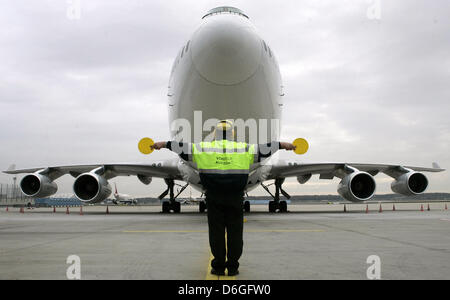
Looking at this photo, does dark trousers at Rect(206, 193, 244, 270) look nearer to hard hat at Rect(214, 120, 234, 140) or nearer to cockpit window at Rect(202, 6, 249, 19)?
hard hat at Rect(214, 120, 234, 140)

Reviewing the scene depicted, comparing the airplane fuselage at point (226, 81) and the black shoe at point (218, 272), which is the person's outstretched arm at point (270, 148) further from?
the airplane fuselage at point (226, 81)

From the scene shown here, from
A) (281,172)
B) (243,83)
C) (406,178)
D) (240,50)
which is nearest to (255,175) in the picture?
(243,83)

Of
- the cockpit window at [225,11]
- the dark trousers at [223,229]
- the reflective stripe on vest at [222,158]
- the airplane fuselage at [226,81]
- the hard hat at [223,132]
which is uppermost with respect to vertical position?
the cockpit window at [225,11]

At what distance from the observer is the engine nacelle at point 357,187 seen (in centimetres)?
1357

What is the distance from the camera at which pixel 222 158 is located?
3.37m

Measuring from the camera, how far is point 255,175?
10.1 meters

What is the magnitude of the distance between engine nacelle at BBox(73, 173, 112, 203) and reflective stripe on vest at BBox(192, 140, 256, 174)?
37.9 ft

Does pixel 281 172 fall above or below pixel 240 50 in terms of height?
below

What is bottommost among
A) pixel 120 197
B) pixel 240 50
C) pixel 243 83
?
pixel 120 197

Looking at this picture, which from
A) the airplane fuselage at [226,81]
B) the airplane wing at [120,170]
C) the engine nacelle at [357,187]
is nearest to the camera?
the airplane fuselage at [226,81]

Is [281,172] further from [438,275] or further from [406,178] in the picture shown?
[438,275]

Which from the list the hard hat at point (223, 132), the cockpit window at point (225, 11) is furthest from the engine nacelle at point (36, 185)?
the hard hat at point (223, 132)

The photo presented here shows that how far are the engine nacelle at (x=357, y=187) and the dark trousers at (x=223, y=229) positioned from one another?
1103cm

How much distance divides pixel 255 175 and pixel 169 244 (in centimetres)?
515
